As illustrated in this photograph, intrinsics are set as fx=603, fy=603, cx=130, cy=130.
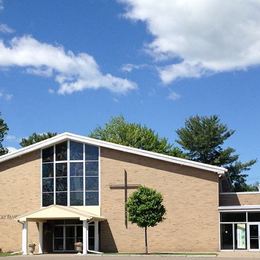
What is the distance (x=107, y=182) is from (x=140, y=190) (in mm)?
4961

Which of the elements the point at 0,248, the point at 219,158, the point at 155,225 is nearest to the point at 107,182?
the point at 155,225

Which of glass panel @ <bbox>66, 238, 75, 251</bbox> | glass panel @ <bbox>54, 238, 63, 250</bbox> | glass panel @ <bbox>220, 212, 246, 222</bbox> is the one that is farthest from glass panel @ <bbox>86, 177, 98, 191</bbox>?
glass panel @ <bbox>220, 212, 246, 222</bbox>

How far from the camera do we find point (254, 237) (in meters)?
41.8

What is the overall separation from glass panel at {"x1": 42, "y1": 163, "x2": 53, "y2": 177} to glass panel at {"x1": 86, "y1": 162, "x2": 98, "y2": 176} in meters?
2.82

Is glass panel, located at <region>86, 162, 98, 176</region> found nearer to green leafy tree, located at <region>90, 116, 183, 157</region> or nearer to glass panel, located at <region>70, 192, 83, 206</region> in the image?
glass panel, located at <region>70, 192, 83, 206</region>

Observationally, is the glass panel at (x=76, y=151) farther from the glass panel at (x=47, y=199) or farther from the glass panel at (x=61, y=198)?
the glass panel at (x=47, y=199)

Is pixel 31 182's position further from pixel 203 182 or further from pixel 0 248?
pixel 203 182

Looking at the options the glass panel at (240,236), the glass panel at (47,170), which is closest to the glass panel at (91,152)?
the glass panel at (47,170)

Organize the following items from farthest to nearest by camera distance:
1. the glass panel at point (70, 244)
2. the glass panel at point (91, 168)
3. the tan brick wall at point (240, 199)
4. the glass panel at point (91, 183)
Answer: the glass panel at point (70, 244), the glass panel at point (91, 168), the glass panel at point (91, 183), the tan brick wall at point (240, 199)

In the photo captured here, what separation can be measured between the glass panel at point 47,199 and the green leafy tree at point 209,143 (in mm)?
40413

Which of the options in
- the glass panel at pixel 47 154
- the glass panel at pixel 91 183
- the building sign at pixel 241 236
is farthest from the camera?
the glass panel at pixel 47 154

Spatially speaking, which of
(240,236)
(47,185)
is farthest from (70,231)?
(240,236)

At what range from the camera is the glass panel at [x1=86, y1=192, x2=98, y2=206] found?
4412 centimetres

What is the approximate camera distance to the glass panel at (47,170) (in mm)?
45094
